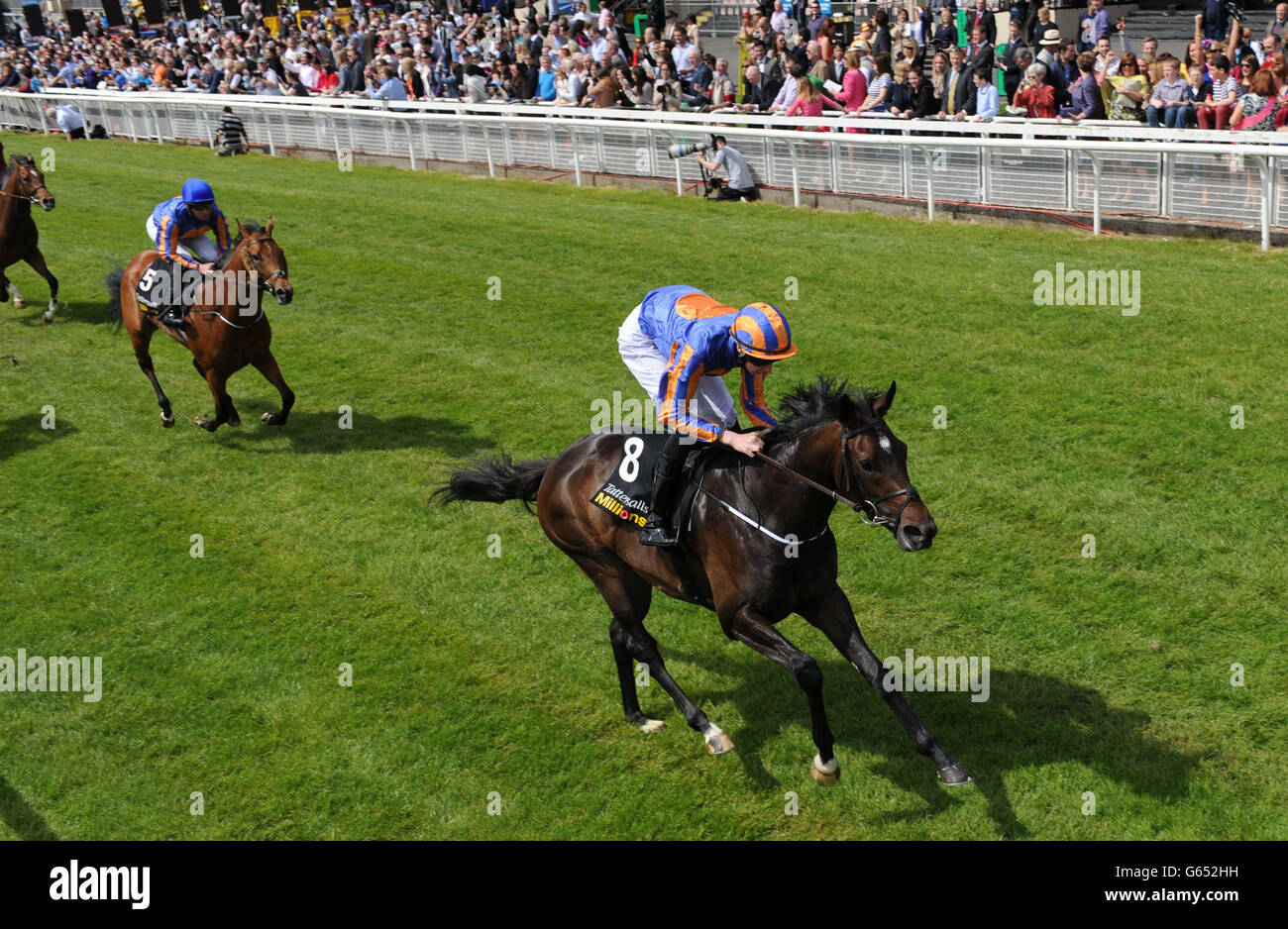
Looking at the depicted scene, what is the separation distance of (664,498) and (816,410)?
0.89 metres

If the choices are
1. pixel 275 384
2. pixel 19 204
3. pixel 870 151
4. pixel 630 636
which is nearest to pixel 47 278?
pixel 19 204

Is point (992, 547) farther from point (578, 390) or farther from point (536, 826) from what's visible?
point (578, 390)

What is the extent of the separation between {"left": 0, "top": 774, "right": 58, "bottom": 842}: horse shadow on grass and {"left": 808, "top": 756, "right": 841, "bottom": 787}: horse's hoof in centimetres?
357

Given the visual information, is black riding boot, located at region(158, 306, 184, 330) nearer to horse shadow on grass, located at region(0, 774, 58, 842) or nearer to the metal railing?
horse shadow on grass, located at region(0, 774, 58, 842)

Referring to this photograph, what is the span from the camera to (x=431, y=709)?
6.45m

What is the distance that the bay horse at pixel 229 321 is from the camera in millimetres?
9461

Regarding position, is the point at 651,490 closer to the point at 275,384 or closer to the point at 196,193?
the point at 275,384

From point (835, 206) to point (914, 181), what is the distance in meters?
1.20

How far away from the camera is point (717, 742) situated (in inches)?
232

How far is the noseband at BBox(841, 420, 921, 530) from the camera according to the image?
491cm

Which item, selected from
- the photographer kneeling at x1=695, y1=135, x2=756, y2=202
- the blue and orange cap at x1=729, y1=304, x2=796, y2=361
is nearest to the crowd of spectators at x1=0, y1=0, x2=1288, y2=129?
the photographer kneeling at x1=695, y1=135, x2=756, y2=202

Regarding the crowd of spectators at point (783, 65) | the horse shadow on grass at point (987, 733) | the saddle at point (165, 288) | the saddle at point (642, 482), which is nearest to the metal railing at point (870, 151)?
the crowd of spectators at point (783, 65)

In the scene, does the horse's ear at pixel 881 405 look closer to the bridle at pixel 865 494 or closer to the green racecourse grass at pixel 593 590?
the bridle at pixel 865 494
